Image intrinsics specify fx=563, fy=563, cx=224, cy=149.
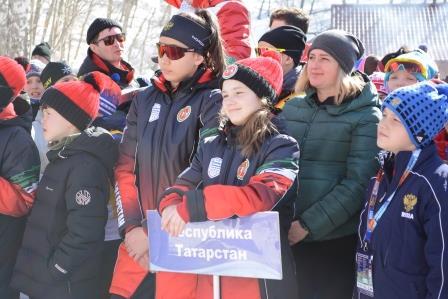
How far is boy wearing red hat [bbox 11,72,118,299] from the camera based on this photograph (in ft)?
10.3

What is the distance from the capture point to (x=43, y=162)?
14.4 ft

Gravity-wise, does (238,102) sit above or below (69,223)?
above

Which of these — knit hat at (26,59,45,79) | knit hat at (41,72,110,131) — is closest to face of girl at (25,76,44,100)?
knit hat at (26,59,45,79)

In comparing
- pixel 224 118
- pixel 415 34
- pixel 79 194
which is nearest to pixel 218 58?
pixel 224 118

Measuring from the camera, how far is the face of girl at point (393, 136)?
267 cm

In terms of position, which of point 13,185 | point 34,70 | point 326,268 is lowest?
point 34,70

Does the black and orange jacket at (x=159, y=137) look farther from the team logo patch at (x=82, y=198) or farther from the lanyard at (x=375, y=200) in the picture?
the lanyard at (x=375, y=200)

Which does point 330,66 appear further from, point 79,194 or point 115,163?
point 79,194

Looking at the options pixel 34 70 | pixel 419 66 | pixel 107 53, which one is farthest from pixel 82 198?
pixel 34 70

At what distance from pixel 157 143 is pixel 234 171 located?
58 centimetres

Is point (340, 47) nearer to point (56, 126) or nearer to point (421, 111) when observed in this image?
point (421, 111)

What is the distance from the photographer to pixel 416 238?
248 centimetres

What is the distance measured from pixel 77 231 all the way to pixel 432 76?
2.49m

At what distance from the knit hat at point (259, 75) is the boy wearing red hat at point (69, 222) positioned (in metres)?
0.95
